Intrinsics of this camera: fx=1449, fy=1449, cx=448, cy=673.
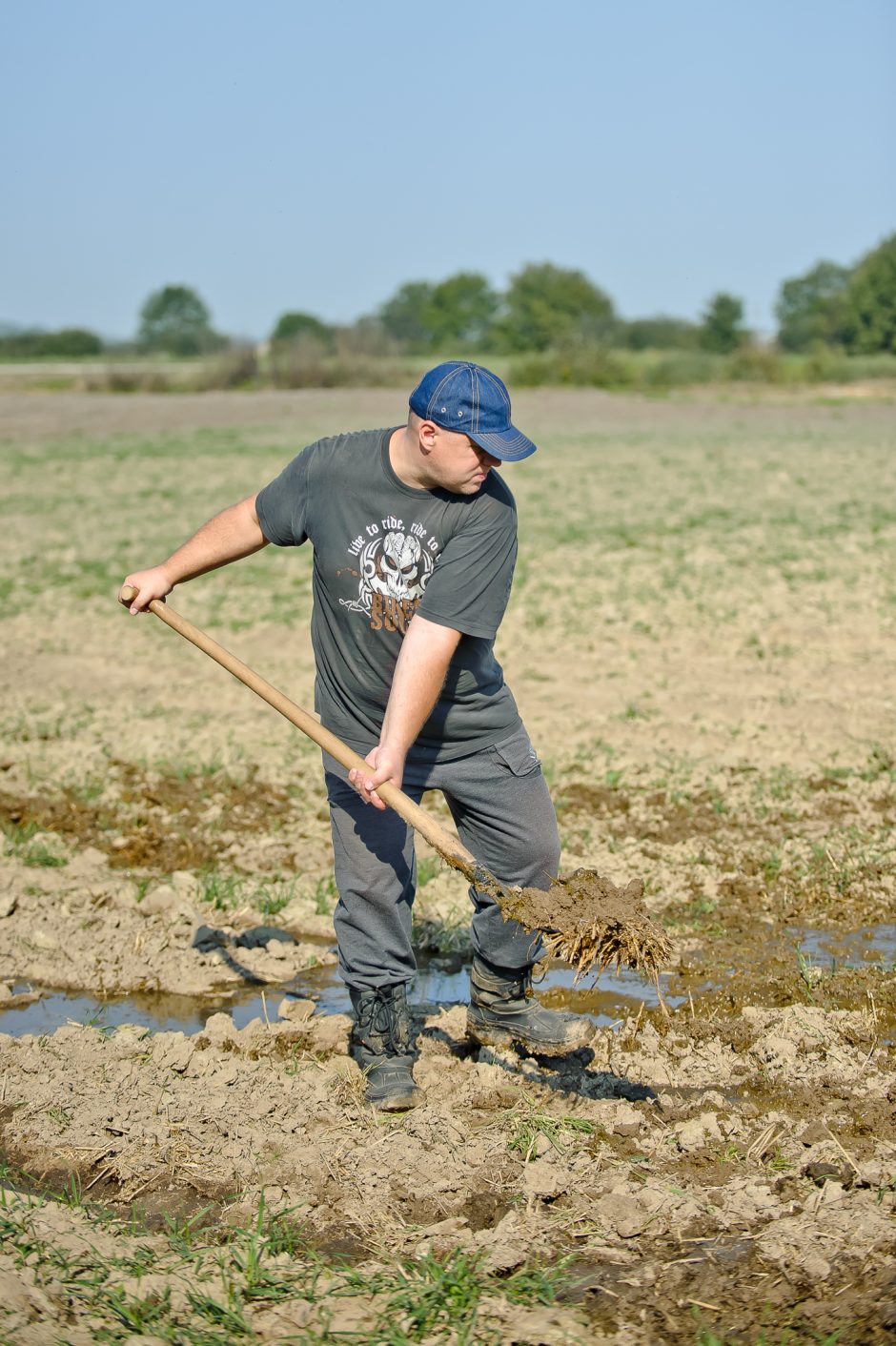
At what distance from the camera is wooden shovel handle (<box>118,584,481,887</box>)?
3924mm

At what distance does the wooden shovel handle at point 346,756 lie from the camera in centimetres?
392

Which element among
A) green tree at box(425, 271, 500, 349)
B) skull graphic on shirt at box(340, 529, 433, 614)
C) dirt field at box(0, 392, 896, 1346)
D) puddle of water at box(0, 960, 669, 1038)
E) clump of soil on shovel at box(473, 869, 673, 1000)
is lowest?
puddle of water at box(0, 960, 669, 1038)

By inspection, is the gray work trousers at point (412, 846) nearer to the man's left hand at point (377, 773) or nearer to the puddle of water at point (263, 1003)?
the man's left hand at point (377, 773)

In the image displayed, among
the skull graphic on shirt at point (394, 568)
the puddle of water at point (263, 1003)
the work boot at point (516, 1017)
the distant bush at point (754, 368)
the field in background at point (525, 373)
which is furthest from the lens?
the distant bush at point (754, 368)

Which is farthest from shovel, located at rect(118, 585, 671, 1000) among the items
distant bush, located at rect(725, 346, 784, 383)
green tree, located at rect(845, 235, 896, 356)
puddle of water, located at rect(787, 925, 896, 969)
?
green tree, located at rect(845, 235, 896, 356)

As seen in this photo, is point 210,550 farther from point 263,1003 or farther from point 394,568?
point 263,1003

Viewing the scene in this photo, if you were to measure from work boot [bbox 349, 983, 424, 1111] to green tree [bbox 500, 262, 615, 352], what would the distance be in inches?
2685

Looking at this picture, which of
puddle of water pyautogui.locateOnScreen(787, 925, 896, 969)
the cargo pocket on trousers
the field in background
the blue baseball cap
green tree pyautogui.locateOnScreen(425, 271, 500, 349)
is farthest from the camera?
green tree pyautogui.locateOnScreen(425, 271, 500, 349)

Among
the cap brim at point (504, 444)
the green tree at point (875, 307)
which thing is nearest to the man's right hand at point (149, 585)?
the cap brim at point (504, 444)

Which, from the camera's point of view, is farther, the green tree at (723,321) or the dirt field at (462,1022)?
the green tree at (723,321)

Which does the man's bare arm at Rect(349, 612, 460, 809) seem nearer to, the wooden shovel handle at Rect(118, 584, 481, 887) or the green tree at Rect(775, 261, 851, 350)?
the wooden shovel handle at Rect(118, 584, 481, 887)

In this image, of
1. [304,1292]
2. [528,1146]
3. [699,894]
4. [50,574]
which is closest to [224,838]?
[699,894]

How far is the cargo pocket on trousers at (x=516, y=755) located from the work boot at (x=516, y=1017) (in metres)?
0.66

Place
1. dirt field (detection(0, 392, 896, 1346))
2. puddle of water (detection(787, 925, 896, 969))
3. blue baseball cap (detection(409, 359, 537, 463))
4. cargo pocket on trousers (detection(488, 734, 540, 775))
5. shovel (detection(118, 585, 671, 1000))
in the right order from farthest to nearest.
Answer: puddle of water (detection(787, 925, 896, 969))
cargo pocket on trousers (detection(488, 734, 540, 775))
shovel (detection(118, 585, 671, 1000))
blue baseball cap (detection(409, 359, 537, 463))
dirt field (detection(0, 392, 896, 1346))
